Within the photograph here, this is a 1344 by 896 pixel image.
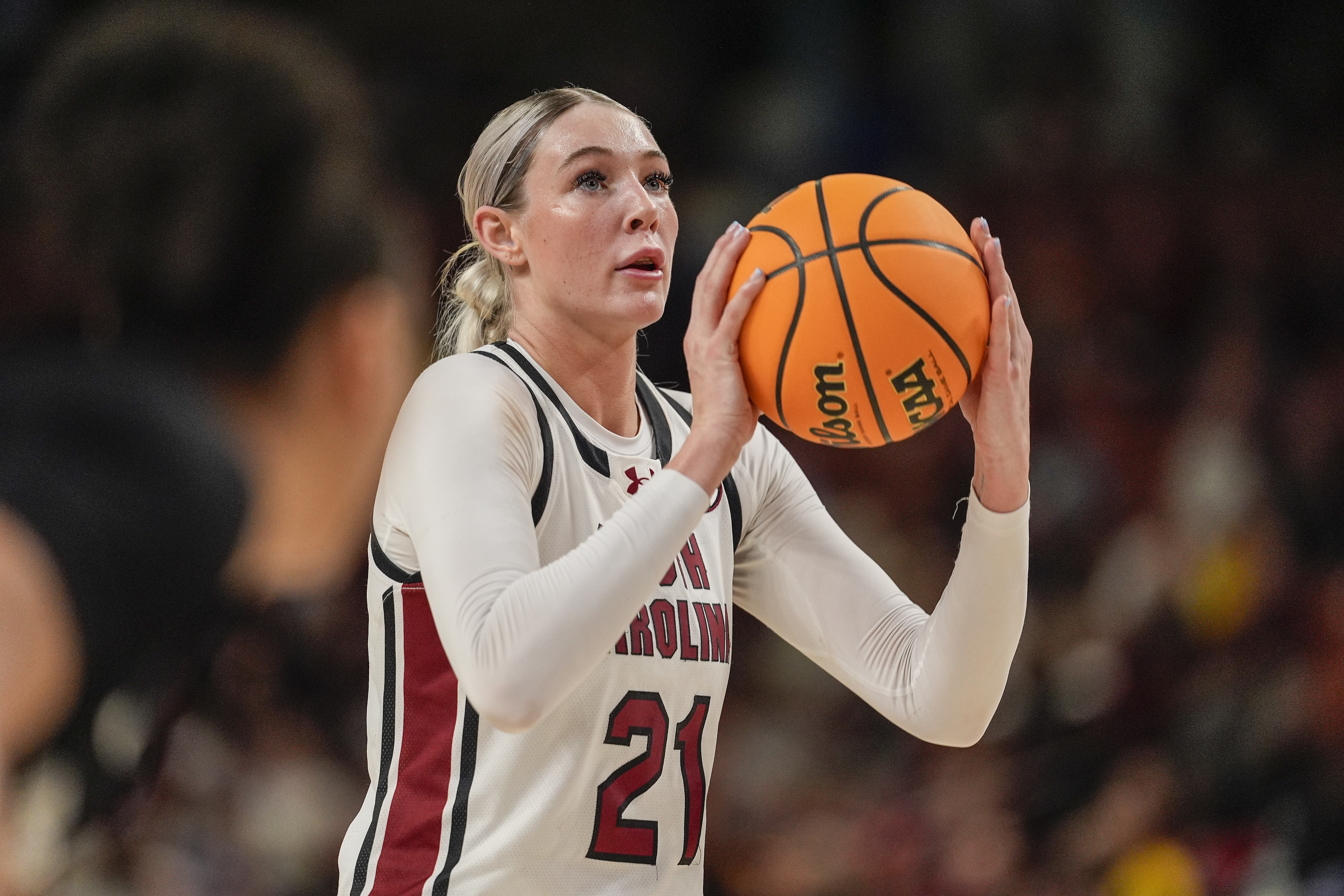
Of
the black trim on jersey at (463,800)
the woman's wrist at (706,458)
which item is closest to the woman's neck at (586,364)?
the woman's wrist at (706,458)

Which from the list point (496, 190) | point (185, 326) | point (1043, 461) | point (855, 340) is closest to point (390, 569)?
point (496, 190)

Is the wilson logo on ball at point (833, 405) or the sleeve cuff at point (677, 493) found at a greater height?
the wilson logo on ball at point (833, 405)

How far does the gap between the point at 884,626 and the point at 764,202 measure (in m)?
3.78

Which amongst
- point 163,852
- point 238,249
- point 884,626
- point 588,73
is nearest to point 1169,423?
point 588,73

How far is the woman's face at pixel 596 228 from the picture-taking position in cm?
236

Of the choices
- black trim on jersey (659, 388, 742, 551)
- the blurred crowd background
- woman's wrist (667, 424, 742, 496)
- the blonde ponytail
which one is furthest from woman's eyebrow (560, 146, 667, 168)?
the blurred crowd background

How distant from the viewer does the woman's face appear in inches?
93.0

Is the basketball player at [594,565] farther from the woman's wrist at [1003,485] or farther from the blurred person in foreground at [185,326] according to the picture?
the blurred person in foreground at [185,326]

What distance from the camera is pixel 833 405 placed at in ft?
6.94

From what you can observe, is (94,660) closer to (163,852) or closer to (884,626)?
(884,626)

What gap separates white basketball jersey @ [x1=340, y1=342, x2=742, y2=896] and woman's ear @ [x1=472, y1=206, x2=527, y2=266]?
0.23 meters

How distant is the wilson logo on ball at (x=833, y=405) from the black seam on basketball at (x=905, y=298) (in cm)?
14

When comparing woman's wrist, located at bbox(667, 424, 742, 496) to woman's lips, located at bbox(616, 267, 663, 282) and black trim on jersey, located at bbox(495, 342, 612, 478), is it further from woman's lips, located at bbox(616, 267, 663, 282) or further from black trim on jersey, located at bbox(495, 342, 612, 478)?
woman's lips, located at bbox(616, 267, 663, 282)

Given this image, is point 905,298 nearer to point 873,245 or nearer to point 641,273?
point 873,245
